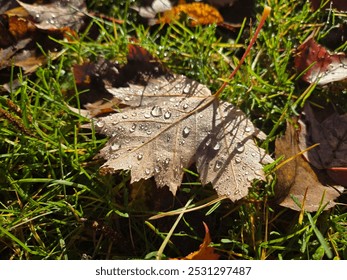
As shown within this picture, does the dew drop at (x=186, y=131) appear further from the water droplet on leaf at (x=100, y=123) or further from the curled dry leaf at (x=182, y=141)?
the water droplet on leaf at (x=100, y=123)

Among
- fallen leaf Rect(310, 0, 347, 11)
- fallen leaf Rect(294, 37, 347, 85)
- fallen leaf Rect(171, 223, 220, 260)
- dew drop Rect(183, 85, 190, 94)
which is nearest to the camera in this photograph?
fallen leaf Rect(171, 223, 220, 260)

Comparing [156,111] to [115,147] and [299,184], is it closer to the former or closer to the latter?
[115,147]

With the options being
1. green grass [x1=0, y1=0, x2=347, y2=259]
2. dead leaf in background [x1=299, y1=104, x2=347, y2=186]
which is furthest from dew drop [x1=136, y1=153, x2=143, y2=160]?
dead leaf in background [x1=299, y1=104, x2=347, y2=186]

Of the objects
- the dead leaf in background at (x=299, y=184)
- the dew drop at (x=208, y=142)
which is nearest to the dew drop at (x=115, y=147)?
the dew drop at (x=208, y=142)

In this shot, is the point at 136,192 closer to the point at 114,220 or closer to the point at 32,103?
the point at 114,220

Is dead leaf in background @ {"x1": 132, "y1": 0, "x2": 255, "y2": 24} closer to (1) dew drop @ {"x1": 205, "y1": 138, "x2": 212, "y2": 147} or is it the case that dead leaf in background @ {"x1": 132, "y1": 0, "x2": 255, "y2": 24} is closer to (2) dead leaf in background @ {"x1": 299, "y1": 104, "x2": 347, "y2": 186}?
(2) dead leaf in background @ {"x1": 299, "y1": 104, "x2": 347, "y2": 186}
